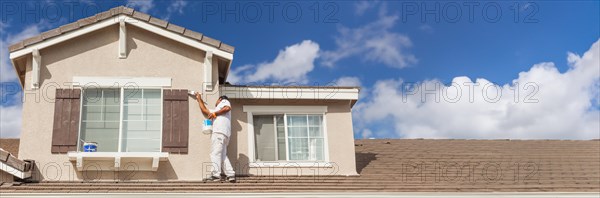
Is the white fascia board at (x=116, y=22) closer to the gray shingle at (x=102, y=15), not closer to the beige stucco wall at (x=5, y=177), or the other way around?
the gray shingle at (x=102, y=15)

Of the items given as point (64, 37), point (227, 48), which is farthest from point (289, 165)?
point (64, 37)

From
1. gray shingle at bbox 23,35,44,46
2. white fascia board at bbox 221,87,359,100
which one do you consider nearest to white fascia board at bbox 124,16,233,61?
white fascia board at bbox 221,87,359,100

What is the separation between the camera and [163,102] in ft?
37.6

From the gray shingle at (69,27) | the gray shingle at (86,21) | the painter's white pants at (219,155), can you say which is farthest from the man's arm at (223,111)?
the gray shingle at (69,27)

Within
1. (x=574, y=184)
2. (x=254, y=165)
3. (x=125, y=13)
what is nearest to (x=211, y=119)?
(x=254, y=165)

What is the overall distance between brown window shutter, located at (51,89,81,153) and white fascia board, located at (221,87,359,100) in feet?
8.83

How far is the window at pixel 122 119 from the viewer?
1117 cm

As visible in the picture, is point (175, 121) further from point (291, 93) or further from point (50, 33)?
point (50, 33)

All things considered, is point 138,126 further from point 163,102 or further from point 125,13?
point 125,13

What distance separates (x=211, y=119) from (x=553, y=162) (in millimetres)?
8246

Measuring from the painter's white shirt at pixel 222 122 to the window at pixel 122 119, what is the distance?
1.03 meters

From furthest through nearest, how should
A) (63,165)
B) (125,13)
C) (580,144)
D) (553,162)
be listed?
(580,144), (553,162), (125,13), (63,165)

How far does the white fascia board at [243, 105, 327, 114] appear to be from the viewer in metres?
12.3

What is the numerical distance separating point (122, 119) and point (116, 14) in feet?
6.44
